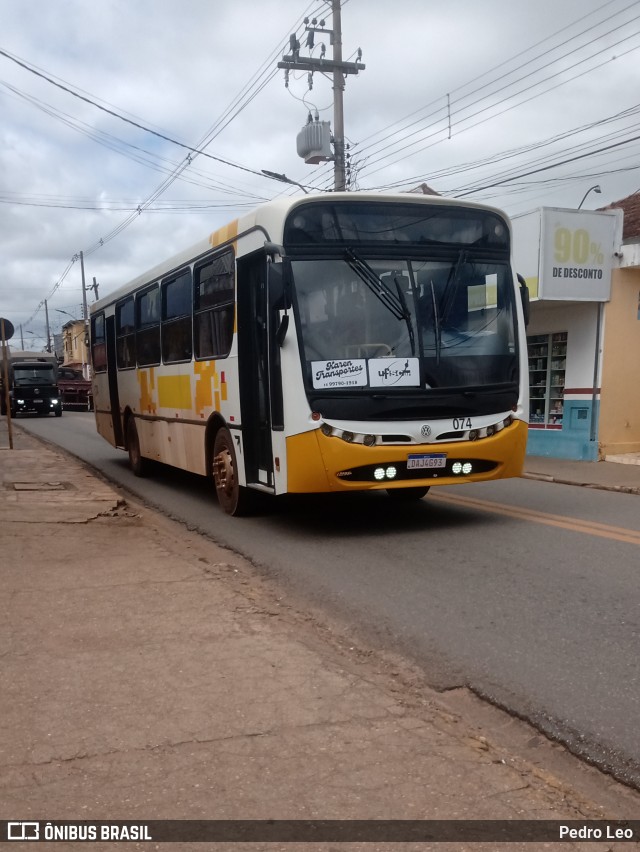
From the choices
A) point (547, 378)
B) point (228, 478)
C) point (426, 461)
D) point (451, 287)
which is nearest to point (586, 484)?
point (547, 378)

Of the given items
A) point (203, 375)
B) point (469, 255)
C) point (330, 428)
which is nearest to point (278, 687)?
point (330, 428)

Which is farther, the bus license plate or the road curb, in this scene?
the road curb

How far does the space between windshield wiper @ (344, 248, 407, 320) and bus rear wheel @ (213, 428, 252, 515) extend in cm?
239

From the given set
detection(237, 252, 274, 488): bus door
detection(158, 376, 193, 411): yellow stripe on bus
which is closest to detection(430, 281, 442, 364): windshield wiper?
detection(237, 252, 274, 488): bus door

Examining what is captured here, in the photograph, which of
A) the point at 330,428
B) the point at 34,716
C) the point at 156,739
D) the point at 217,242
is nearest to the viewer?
the point at 156,739

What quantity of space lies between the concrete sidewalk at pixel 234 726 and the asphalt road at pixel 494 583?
25 cm

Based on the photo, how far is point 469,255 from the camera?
813 cm

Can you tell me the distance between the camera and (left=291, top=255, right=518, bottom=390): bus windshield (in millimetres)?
7598

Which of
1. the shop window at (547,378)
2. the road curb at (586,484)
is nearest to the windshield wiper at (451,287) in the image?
the road curb at (586,484)

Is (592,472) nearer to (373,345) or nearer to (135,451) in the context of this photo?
(373,345)

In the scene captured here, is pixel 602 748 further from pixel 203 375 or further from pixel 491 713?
pixel 203 375

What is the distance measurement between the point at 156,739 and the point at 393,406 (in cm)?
448

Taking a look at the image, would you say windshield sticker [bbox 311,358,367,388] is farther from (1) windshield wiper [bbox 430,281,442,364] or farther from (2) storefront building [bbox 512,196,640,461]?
(2) storefront building [bbox 512,196,640,461]

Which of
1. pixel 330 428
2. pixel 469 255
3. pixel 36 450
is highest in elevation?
pixel 469 255
